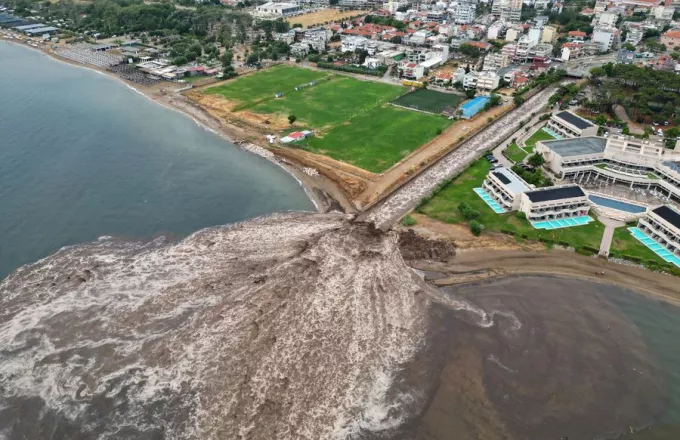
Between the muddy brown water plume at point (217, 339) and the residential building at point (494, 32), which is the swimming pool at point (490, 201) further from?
the residential building at point (494, 32)

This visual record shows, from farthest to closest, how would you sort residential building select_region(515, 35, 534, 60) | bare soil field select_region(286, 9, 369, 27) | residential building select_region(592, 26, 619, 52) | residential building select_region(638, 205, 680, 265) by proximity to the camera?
bare soil field select_region(286, 9, 369, 27) < residential building select_region(592, 26, 619, 52) < residential building select_region(515, 35, 534, 60) < residential building select_region(638, 205, 680, 265)

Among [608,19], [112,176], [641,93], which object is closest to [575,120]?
[641,93]

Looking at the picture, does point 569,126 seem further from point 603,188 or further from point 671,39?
point 671,39

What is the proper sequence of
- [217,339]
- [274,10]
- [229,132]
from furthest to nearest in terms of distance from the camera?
[274,10], [229,132], [217,339]

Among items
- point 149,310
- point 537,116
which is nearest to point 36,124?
point 149,310

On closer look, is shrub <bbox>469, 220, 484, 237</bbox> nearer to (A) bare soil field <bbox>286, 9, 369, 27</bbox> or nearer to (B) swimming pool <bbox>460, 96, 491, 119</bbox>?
(B) swimming pool <bbox>460, 96, 491, 119</bbox>

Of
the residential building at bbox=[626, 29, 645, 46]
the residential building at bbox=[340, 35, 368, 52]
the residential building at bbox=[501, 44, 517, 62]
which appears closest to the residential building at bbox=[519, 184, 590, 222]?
the residential building at bbox=[501, 44, 517, 62]
